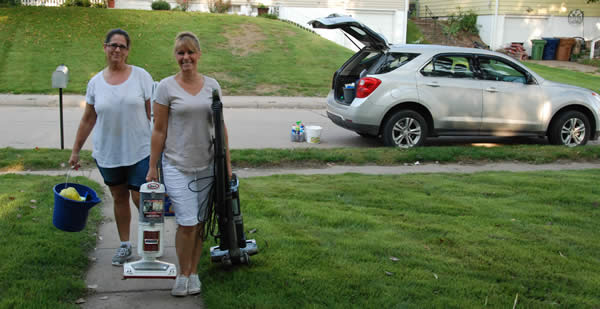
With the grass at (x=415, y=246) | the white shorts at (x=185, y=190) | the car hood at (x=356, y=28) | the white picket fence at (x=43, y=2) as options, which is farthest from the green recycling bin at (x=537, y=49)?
the white shorts at (x=185, y=190)

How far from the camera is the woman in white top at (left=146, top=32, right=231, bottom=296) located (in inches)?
159

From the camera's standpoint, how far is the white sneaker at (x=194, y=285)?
4.24 m

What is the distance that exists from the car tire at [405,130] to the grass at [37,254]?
5225mm

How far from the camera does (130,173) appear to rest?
4.73 m

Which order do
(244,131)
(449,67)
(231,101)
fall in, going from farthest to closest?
(231,101) → (244,131) → (449,67)

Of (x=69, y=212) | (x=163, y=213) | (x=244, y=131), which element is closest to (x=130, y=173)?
(x=69, y=212)

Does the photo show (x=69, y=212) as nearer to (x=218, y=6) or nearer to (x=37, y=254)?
(x=37, y=254)

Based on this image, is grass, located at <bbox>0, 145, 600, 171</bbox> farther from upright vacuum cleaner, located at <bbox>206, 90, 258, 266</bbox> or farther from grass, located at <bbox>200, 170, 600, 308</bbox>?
upright vacuum cleaner, located at <bbox>206, 90, 258, 266</bbox>

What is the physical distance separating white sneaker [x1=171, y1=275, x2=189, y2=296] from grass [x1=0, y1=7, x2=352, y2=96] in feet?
45.2

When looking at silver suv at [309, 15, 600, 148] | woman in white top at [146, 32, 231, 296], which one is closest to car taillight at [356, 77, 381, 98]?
silver suv at [309, 15, 600, 148]

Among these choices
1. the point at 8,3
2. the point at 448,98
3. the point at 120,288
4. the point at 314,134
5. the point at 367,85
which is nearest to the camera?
the point at 120,288

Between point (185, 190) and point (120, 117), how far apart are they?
949 millimetres

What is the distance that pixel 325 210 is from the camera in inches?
245

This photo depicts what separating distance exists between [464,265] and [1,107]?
13.3 m
